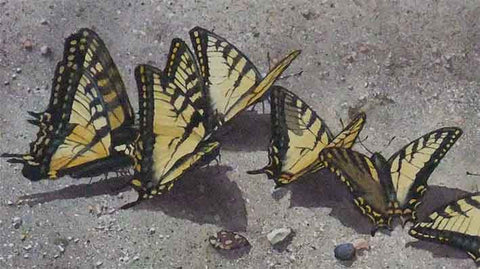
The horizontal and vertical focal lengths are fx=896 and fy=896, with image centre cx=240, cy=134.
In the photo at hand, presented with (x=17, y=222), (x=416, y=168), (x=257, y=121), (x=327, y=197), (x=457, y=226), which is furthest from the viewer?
(x=257, y=121)

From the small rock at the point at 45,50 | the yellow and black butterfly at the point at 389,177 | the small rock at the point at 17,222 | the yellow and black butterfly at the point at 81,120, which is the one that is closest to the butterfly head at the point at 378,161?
the yellow and black butterfly at the point at 389,177

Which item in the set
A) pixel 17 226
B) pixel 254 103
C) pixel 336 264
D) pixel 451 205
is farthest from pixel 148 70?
pixel 451 205

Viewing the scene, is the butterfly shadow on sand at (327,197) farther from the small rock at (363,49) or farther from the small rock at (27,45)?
the small rock at (27,45)

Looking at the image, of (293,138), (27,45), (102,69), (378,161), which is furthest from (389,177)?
(27,45)

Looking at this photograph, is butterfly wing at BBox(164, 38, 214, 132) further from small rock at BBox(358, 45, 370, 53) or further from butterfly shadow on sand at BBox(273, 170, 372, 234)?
small rock at BBox(358, 45, 370, 53)

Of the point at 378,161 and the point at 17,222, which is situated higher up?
the point at 378,161

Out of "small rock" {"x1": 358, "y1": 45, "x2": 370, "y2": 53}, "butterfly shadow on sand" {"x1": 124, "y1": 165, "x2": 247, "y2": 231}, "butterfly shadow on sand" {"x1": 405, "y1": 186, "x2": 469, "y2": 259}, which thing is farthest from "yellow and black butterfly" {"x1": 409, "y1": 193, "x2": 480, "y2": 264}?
"small rock" {"x1": 358, "y1": 45, "x2": 370, "y2": 53}

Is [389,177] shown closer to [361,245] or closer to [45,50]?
[361,245]
